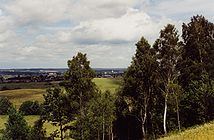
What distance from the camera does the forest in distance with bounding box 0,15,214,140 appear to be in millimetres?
62612

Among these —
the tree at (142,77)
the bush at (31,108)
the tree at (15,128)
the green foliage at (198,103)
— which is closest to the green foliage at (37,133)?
the tree at (15,128)

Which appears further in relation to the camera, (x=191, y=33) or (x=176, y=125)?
(x=191, y=33)

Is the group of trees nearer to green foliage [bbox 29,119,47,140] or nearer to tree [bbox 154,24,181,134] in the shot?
tree [bbox 154,24,181,134]

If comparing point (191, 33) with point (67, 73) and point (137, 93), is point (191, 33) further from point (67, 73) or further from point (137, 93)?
point (67, 73)

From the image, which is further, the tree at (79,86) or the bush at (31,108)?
the bush at (31,108)

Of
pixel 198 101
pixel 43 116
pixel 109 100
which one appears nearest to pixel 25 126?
pixel 43 116

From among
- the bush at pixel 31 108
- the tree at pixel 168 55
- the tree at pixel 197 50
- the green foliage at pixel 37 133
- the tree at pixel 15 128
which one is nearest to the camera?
the tree at pixel 168 55

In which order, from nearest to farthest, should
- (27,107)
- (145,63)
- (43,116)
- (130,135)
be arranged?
(145,63) → (43,116) → (130,135) → (27,107)

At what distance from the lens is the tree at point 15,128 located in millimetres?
90562

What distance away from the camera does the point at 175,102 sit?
217ft

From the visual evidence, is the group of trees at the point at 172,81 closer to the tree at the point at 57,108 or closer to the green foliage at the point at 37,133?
the tree at the point at 57,108

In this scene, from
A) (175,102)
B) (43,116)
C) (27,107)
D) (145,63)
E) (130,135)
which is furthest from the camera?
(27,107)

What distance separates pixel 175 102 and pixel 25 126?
41477 millimetres

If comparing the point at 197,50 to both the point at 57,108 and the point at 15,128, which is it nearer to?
the point at 57,108
